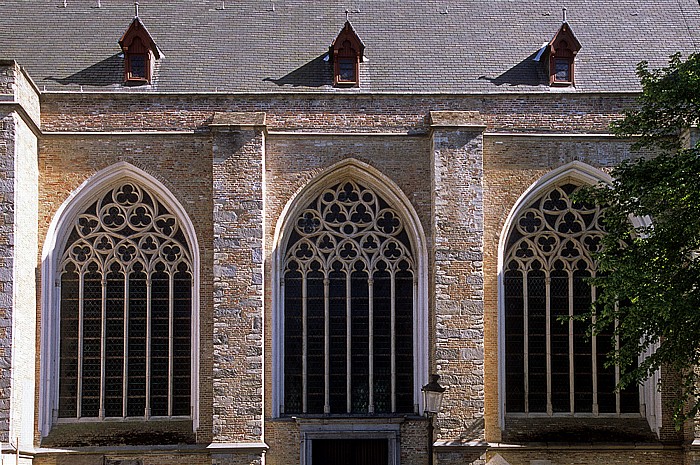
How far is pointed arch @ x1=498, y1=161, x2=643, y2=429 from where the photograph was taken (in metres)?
18.0

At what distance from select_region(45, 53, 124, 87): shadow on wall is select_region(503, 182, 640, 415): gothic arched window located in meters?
7.96

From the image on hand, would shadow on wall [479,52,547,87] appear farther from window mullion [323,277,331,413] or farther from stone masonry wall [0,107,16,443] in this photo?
stone masonry wall [0,107,16,443]

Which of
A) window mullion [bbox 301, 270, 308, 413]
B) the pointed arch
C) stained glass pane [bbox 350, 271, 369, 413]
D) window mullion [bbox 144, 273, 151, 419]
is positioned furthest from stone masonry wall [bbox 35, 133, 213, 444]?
the pointed arch

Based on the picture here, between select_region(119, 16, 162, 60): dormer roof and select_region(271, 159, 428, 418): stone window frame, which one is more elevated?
select_region(119, 16, 162, 60): dormer roof

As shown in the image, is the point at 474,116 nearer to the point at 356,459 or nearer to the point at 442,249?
the point at 442,249

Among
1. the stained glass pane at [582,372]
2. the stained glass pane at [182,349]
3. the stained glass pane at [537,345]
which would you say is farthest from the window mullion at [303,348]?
the stained glass pane at [582,372]

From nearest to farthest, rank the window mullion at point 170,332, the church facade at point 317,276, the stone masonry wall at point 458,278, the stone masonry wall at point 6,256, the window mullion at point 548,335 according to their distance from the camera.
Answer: the stone masonry wall at point 6,256 < the stone masonry wall at point 458,278 < the church facade at point 317,276 < the window mullion at point 170,332 < the window mullion at point 548,335

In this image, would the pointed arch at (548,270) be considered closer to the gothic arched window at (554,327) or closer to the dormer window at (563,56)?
the gothic arched window at (554,327)

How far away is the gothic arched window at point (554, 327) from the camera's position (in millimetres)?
18000

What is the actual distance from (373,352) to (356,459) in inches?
74.3

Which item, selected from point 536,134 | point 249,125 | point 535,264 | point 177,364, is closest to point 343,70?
point 249,125

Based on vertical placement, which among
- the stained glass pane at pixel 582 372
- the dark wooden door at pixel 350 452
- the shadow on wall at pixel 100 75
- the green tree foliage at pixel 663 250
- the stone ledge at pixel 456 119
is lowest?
the dark wooden door at pixel 350 452

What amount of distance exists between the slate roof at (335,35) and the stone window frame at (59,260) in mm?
1989

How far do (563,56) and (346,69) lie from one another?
4.15 m
